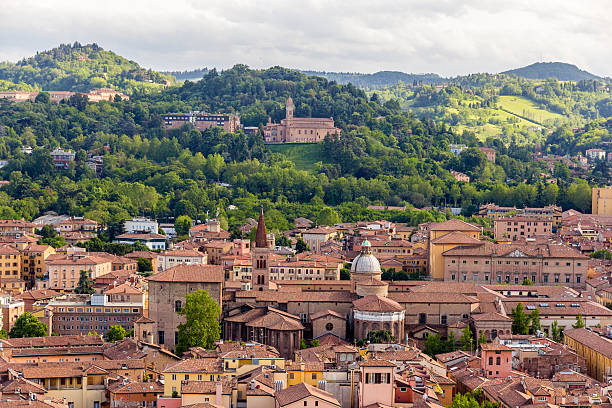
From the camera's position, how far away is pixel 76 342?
1716 inches

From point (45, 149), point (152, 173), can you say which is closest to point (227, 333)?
point (152, 173)

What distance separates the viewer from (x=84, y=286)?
60.4m

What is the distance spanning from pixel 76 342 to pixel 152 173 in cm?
5982

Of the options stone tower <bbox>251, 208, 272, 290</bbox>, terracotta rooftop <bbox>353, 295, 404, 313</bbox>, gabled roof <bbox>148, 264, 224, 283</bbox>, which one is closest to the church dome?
terracotta rooftop <bbox>353, 295, 404, 313</bbox>

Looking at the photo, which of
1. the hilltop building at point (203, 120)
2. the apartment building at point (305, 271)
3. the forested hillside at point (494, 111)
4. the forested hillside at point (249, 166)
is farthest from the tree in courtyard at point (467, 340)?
the forested hillside at point (494, 111)

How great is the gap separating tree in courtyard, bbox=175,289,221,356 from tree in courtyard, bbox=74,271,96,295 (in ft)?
45.3

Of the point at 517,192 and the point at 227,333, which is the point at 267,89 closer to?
the point at 517,192

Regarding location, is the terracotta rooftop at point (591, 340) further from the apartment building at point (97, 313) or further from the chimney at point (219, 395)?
the apartment building at point (97, 313)

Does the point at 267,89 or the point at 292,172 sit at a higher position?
the point at 267,89

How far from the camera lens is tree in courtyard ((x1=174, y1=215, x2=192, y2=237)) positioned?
275ft

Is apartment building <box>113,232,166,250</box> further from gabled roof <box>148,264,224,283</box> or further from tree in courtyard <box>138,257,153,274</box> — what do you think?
gabled roof <box>148,264,224,283</box>

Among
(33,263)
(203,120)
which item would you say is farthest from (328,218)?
(203,120)

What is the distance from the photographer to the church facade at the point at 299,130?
114m

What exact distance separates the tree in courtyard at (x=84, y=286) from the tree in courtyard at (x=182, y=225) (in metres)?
20.1
